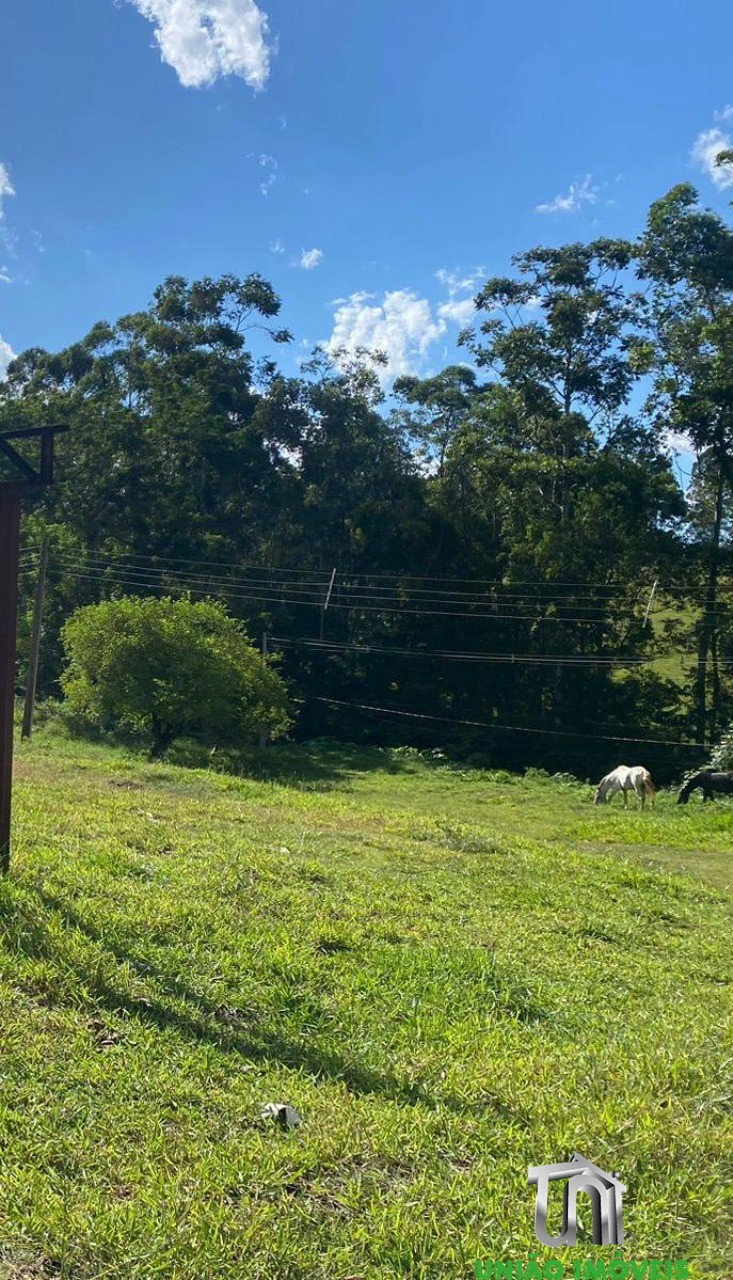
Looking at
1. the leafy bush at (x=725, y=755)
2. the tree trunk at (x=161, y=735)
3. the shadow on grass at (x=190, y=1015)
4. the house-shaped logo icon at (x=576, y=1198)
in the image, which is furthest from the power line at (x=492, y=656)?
the house-shaped logo icon at (x=576, y=1198)

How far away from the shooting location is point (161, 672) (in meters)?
23.9

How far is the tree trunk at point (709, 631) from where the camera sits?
2975 cm

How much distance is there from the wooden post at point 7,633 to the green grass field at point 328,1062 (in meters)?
0.54

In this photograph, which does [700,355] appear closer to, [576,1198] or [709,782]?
[709,782]

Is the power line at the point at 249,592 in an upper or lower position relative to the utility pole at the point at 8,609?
upper

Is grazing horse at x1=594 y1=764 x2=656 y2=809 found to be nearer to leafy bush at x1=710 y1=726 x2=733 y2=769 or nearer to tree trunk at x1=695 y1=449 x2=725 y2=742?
leafy bush at x1=710 y1=726 x2=733 y2=769

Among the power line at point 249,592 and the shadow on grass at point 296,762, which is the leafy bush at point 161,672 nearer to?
the shadow on grass at point 296,762

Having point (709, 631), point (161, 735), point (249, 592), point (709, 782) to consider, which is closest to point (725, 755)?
point (709, 782)

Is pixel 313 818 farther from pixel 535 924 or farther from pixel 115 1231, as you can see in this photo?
pixel 115 1231

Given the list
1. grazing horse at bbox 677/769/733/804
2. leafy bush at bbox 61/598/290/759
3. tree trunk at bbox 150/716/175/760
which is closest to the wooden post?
grazing horse at bbox 677/769/733/804

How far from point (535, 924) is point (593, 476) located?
27.0 meters

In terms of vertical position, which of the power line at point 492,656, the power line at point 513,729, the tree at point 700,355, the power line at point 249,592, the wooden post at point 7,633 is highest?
the tree at point 700,355

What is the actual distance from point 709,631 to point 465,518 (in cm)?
1020

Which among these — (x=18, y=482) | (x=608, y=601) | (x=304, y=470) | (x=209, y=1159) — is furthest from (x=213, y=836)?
(x=304, y=470)
